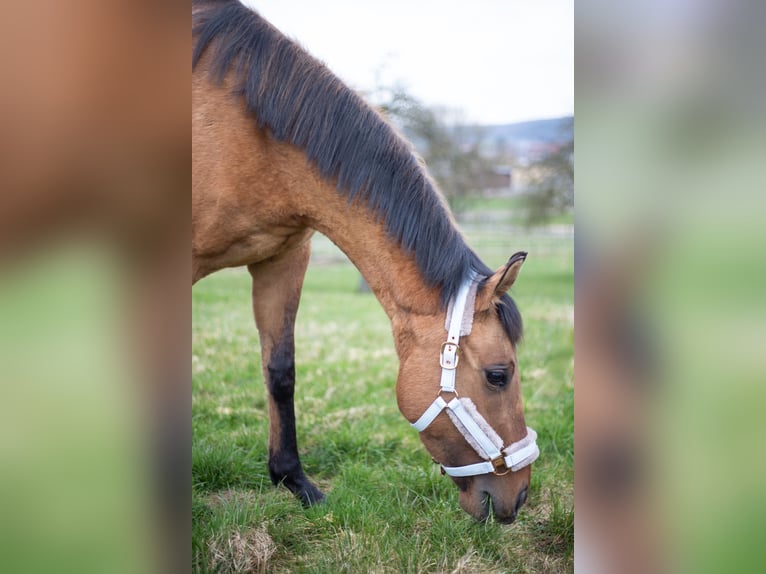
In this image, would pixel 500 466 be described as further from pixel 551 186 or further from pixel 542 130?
pixel 551 186

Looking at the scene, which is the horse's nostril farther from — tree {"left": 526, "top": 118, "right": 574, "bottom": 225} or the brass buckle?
tree {"left": 526, "top": 118, "right": 574, "bottom": 225}

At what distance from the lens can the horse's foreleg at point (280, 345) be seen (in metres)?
2.94

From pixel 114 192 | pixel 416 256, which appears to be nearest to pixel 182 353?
pixel 114 192

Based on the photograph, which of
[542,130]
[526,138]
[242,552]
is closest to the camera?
[242,552]

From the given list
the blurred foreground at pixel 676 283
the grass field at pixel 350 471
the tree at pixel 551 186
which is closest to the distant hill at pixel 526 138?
the tree at pixel 551 186

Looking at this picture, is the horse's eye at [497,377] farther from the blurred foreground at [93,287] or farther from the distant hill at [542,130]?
the distant hill at [542,130]

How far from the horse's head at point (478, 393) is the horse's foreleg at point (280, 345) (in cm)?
98

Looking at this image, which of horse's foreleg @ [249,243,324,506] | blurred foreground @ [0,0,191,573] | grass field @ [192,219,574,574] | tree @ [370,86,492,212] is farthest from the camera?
tree @ [370,86,492,212]

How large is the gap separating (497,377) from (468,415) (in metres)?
0.18

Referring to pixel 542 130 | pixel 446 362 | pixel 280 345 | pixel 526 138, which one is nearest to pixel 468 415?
pixel 446 362

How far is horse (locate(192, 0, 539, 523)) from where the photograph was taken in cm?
216

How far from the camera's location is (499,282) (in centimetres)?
208

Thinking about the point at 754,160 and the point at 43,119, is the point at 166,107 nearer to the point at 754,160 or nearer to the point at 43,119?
the point at 43,119

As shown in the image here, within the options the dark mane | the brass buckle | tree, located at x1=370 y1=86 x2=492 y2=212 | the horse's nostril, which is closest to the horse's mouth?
the horse's nostril
